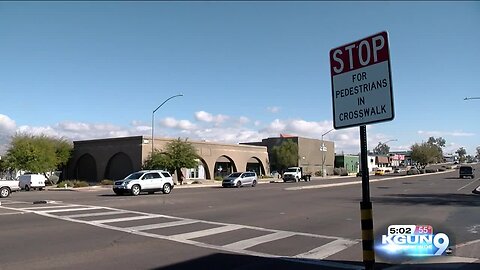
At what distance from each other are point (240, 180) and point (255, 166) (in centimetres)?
4031

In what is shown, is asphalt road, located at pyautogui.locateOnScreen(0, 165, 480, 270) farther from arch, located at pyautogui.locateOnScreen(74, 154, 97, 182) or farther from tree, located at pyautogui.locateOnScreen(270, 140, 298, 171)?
tree, located at pyautogui.locateOnScreen(270, 140, 298, 171)

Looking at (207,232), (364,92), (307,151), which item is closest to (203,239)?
(207,232)

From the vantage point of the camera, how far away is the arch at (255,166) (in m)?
85.2

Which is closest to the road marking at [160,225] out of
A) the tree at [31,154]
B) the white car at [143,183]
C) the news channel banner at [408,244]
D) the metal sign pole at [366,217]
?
the news channel banner at [408,244]

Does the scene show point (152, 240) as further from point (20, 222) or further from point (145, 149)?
point (145, 149)

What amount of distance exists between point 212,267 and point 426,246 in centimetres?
374

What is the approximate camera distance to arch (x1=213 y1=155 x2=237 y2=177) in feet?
245

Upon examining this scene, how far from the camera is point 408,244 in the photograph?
783 centimetres

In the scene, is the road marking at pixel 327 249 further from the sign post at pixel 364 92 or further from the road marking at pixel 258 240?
the sign post at pixel 364 92

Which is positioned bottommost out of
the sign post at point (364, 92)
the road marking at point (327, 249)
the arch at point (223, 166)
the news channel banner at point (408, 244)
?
the road marking at point (327, 249)

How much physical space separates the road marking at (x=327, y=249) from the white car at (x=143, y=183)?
73.2ft

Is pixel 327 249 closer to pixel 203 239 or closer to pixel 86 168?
pixel 203 239

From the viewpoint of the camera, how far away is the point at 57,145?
2539 inches

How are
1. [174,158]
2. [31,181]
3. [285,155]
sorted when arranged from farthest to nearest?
[285,155]
[174,158]
[31,181]
